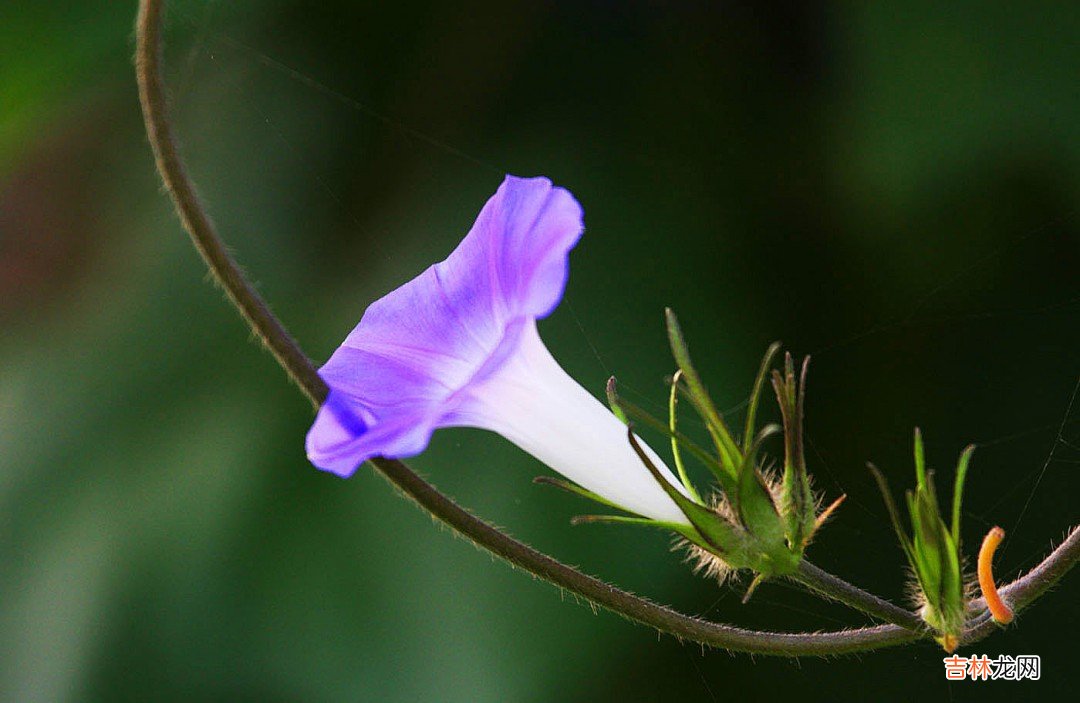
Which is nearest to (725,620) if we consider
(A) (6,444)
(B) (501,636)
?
(B) (501,636)

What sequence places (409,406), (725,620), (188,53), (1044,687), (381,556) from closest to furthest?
1. (409,406)
2. (1044,687)
3. (725,620)
4. (381,556)
5. (188,53)

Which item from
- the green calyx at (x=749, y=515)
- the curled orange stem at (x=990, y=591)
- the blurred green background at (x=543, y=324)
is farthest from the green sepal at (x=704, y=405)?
the blurred green background at (x=543, y=324)

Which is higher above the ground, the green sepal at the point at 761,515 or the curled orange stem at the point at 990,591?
the green sepal at the point at 761,515

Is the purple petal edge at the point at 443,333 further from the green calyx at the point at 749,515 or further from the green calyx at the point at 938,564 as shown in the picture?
the green calyx at the point at 938,564

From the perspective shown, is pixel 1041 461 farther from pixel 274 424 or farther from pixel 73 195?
pixel 73 195

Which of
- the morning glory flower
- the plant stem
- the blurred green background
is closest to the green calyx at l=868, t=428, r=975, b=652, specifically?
the plant stem

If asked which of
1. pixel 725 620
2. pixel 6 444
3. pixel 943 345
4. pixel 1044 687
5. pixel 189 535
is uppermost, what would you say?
pixel 6 444
